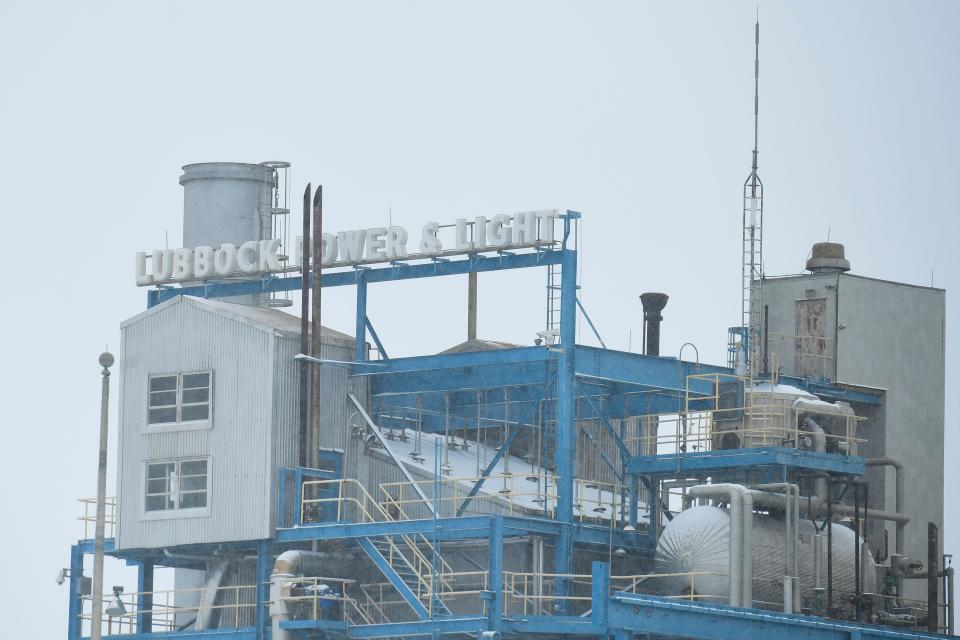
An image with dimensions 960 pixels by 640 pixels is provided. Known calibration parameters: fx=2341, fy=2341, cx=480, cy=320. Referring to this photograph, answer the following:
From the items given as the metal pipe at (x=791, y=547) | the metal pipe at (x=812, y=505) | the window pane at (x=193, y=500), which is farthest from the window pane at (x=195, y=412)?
the metal pipe at (x=791, y=547)

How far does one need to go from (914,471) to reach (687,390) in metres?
17.2

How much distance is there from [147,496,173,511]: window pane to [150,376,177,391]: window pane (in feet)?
12.4

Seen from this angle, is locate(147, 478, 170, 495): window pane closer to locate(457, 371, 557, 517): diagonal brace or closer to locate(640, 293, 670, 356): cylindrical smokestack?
locate(457, 371, 557, 517): diagonal brace

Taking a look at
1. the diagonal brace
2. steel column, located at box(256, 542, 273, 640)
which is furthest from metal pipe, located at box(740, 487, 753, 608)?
steel column, located at box(256, 542, 273, 640)

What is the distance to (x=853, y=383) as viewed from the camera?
91.4 m

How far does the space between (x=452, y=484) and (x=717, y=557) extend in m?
9.61

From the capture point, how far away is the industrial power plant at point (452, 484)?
74.8m

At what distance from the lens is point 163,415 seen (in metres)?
80.7

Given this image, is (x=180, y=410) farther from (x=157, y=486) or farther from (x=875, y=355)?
(x=875, y=355)

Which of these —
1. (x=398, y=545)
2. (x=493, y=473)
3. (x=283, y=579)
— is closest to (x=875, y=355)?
(x=493, y=473)

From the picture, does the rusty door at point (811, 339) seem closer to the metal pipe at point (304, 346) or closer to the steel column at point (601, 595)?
the metal pipe at point (304, 346)

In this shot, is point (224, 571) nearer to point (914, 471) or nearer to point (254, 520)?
point (254, 520)

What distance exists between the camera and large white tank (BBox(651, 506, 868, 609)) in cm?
7475

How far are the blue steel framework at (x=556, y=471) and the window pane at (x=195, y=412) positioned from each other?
3878 millimetres
